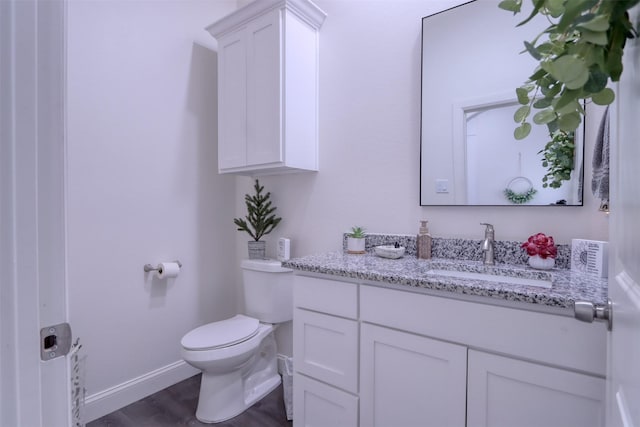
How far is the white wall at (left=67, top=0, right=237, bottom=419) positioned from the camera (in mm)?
1714

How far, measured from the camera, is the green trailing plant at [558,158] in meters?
1.32

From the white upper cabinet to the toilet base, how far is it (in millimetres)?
1215

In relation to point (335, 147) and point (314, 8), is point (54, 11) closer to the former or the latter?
point (335, 147)

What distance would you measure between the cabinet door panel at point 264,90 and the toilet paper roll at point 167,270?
80cm

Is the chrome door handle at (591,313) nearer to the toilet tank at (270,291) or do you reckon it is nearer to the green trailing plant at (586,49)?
the green trailing plant at (586,49)

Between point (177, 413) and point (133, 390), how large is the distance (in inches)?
13.0

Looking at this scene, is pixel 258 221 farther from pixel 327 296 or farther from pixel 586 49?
pixel 586 49

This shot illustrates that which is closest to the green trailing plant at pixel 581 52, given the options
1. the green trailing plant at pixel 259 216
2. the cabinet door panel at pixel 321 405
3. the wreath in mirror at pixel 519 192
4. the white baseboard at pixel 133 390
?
the wreath in mirror at pixel 519 192

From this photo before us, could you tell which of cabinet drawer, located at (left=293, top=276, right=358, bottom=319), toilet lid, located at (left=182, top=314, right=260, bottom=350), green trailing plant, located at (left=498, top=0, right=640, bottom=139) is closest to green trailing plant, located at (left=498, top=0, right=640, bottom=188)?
green trailing plant, located at (left=498, top=0, right=640, bottom=139)

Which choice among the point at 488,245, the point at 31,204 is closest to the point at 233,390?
the point at 488,245

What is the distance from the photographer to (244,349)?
1703 mm

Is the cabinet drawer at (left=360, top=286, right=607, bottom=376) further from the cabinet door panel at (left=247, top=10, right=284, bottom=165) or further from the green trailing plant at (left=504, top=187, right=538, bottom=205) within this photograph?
the cabinet door panel at (left=247, top=10, right=284, bottom=165)

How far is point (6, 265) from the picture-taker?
0.46 m

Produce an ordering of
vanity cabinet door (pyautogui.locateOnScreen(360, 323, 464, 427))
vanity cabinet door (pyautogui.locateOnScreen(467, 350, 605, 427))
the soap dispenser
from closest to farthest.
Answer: vanity cabinet door (pyautogui.locateOnScreen(467, 350, 605, 427))
vanity cabinet door (pyautogui.locateOnScreen(360, 323, 464, 427))
the soap dispenser
